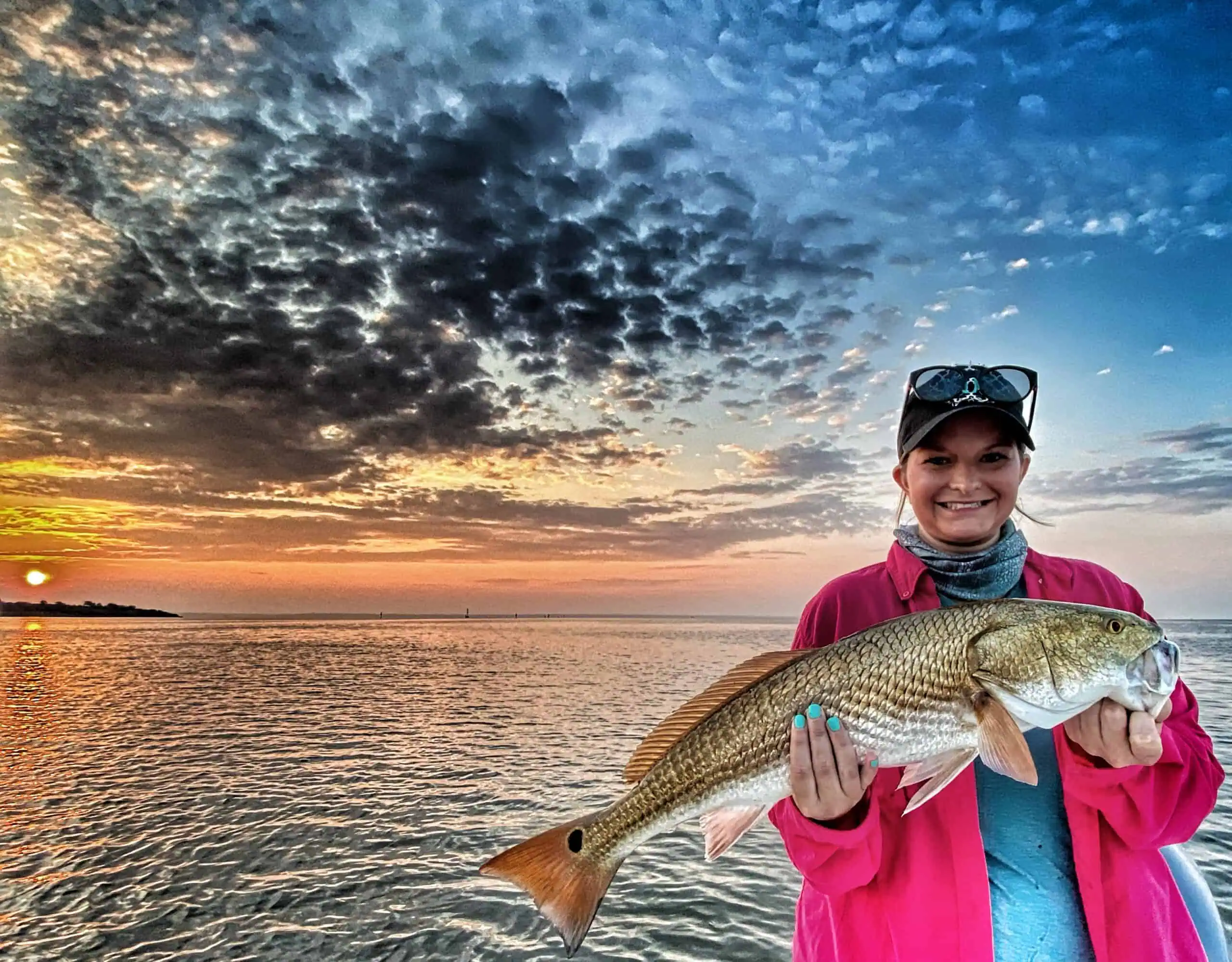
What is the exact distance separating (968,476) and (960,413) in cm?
33

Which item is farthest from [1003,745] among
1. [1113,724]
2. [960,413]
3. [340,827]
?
[340,827]

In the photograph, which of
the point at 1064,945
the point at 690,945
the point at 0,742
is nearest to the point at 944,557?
the point at 1064,945

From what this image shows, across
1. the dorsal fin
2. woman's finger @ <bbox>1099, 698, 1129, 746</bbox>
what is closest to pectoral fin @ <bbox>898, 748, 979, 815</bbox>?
woman's finger @ <bbox>1099, 698, 1129, 746</bbox>

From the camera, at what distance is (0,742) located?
19453 millimetres

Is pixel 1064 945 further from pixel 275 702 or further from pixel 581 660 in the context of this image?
pixel 581 660

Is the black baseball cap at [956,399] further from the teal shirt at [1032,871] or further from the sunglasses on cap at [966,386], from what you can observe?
the teal shirt at [1032,871]

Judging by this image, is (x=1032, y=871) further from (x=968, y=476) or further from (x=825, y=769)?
(x=968, y=476)

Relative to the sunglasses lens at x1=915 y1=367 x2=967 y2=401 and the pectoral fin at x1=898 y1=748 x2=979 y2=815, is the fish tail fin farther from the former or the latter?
the sunglasses lens at x1=915 y1=367 x2=967 y2=401

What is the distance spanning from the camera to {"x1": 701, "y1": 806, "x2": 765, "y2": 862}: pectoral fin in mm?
3594

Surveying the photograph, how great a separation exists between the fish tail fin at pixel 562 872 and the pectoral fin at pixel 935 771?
5.09 ft

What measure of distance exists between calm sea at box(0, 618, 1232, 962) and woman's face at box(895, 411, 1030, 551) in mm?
6034

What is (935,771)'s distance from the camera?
3225 mm

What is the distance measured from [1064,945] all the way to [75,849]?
1332 cm

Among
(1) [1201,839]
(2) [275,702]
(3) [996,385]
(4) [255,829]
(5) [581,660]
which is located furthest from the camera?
(5) [581,660]
